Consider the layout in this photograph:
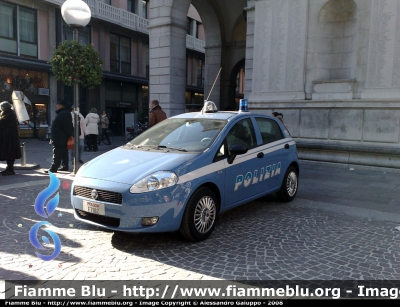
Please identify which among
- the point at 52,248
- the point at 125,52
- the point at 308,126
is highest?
the point at 125,52

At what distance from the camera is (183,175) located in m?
4.52

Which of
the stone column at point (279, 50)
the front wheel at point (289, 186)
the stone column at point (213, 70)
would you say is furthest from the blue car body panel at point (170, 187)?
the stone column at point (213, 70)

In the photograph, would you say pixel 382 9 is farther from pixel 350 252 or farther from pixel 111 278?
pixel 111 278

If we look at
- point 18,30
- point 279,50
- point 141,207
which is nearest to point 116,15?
point 18,30

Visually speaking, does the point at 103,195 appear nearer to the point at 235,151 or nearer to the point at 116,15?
the point at 235,151

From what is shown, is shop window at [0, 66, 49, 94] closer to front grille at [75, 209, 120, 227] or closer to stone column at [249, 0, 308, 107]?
stone column at [249, 0, 308, 107]

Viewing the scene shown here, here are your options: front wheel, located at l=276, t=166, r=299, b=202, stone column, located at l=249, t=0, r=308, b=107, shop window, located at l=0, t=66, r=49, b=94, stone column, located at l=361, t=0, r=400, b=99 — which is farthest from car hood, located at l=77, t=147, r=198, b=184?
shop window, located at l=0, t=66, r=49, b=94

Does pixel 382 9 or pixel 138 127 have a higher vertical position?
pixel 382 9

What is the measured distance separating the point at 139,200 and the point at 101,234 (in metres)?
1.13

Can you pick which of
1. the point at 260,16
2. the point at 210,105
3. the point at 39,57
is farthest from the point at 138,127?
the point at 210,105

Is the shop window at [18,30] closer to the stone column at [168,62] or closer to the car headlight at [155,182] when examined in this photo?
the stone column at [168,62]

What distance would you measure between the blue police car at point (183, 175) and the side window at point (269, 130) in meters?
0.02

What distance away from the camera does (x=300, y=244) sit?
15.5 ft

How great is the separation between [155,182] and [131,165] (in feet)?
1.77
